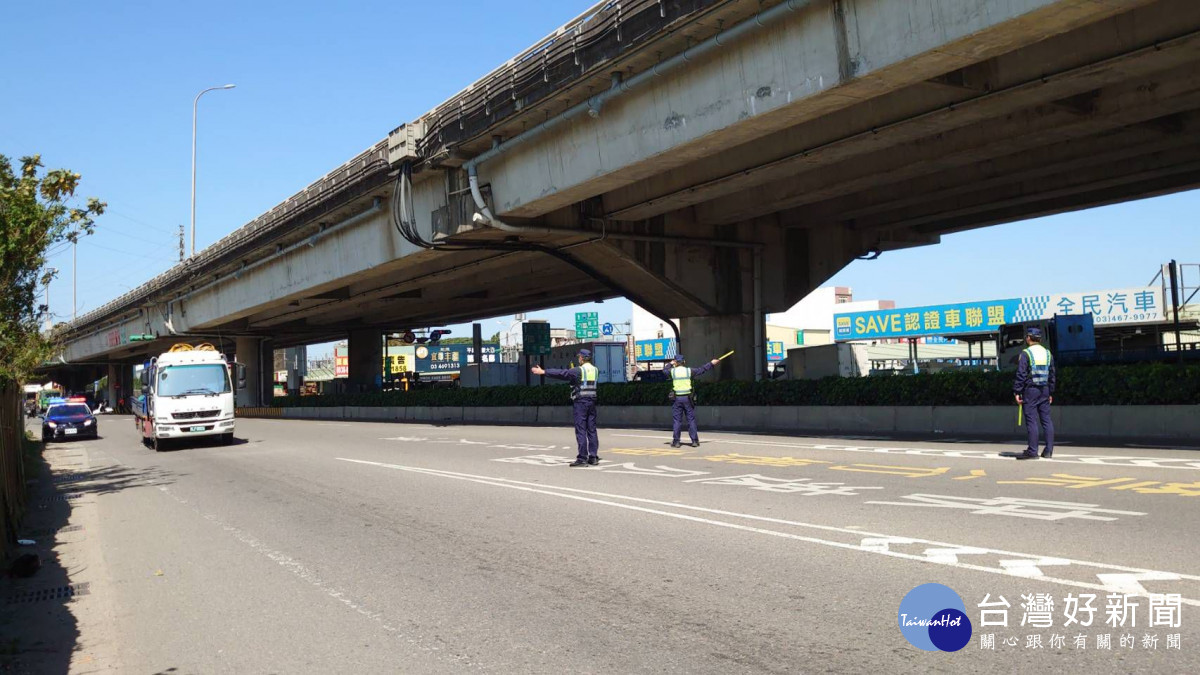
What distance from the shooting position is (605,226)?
25.1 m

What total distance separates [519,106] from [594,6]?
302cm

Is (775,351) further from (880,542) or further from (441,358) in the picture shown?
(880,542)

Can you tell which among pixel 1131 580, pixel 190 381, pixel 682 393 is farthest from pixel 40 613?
pixel 190 381

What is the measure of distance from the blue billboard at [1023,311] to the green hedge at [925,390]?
56.8ft

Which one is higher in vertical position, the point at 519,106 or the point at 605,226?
the point at 519,106

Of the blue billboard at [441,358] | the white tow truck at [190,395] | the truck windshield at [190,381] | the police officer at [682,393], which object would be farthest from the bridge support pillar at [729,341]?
the blue billboard at [441,358]

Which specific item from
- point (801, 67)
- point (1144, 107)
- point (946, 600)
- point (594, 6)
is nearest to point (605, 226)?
point (594, 6)

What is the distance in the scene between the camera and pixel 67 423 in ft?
113

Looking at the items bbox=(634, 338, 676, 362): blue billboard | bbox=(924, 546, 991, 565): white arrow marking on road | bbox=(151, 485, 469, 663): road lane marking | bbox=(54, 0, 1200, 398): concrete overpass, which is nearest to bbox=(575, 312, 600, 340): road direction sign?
bbox=(634, 338, 676, 362): blue billboard

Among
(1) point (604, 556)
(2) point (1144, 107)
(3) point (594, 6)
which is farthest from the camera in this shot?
(3) point (594, 6)

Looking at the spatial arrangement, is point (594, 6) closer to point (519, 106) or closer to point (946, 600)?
point (519, 106)

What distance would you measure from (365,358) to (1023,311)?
3927 centimetres

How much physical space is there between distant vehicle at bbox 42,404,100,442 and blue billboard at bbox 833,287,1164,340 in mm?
35480

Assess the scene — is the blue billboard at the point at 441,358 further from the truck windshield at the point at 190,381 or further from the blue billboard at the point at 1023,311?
the truck windshield at the point at 190,381
